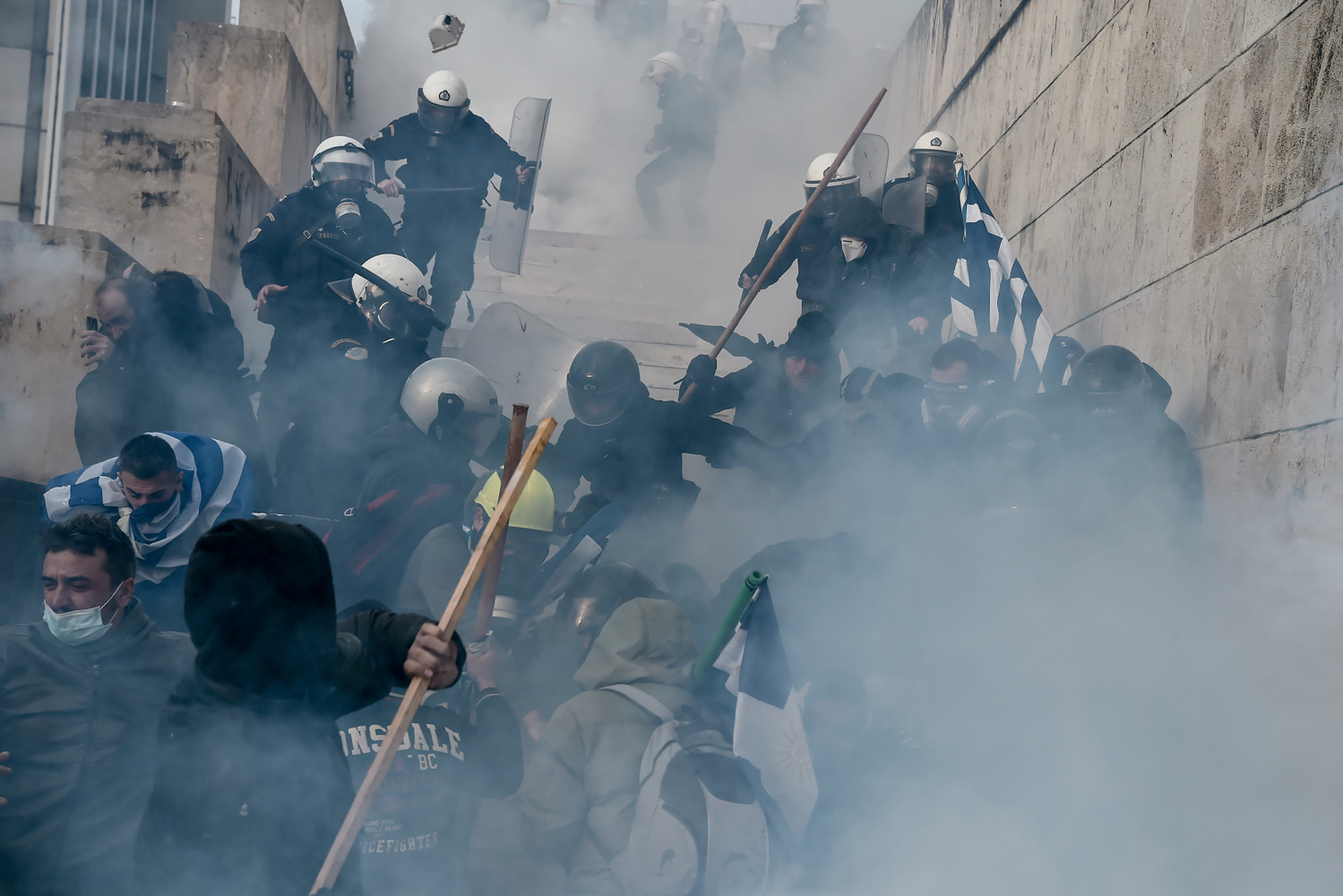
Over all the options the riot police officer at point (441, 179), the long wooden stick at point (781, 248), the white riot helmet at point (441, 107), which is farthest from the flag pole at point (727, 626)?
the white riot helmet at point (441, 107)

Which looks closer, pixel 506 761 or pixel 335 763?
pixel 335 763

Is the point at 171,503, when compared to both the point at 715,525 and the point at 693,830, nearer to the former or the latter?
the point at 693,830

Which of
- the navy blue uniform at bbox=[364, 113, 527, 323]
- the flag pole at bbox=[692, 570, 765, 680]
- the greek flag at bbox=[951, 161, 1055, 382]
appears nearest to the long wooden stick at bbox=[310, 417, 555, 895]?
the flag pole at bbox=[692, 570, 765, 680]

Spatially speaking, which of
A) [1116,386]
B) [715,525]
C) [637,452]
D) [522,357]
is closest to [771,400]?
[715,525]

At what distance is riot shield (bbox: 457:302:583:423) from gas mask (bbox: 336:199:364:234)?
97 cm

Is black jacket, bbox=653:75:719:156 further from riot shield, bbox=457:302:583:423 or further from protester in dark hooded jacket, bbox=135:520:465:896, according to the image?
protester in dark hooded jacket, bbox=135:520:465:896

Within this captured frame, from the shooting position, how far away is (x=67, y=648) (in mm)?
2863

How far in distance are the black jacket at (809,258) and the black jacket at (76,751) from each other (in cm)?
456

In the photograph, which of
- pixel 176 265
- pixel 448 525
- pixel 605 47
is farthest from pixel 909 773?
pixel 605 47

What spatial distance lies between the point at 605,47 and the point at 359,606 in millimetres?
13799

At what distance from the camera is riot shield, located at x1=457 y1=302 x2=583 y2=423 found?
6.60 meters

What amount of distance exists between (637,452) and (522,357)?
69.7 inches

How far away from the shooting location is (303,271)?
6023mm

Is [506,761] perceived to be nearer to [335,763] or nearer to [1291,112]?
[335,763]
